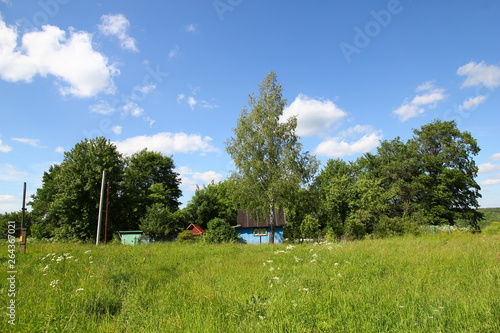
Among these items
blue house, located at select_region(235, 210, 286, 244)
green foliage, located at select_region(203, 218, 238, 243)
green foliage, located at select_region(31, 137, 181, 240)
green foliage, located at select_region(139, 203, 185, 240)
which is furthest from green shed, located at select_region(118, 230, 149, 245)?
blue house, located at select_region(235, 210, 286, 244)

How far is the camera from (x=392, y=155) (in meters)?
40.2

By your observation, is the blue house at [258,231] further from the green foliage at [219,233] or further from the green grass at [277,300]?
the green grass at [277,300]

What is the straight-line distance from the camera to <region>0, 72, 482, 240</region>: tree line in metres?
22.7

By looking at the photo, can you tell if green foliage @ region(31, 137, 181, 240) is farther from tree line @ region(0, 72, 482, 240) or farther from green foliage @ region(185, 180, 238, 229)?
green foliage @ region(185, 180, 238, 229)

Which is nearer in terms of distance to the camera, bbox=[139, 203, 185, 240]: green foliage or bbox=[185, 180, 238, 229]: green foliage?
bbox=[139, 203, 185, 240]: green foliage

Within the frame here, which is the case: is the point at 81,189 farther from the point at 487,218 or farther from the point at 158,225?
the point at 487,218

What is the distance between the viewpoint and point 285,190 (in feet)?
70.9

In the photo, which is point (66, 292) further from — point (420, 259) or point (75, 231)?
point (75, 231)

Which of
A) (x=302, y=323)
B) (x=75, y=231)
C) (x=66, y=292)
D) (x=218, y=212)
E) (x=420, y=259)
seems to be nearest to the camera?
(x=302, y=323)

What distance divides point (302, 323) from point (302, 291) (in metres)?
1.43

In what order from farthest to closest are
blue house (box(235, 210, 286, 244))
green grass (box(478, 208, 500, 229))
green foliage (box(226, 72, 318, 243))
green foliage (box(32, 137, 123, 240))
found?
green grass (box(478, 208, 500, 229)) < blue house (box(235, 210, 286, 244)) < green foliage (box(32, 137, 123, 240)) < green foliage (box(226, 72, 318, 243))

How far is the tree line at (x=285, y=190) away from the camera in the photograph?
22688 millimetres

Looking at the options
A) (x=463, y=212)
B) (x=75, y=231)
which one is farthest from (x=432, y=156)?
(x=75, y=231)

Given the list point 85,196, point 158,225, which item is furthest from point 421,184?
point 85,196
